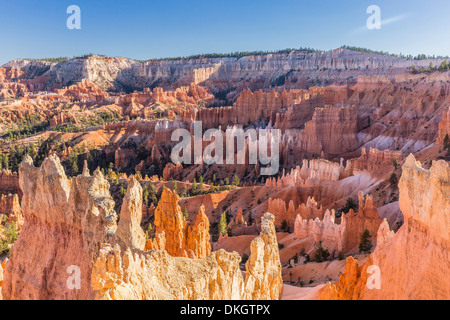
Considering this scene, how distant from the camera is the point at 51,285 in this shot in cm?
1416

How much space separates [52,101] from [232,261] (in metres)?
147

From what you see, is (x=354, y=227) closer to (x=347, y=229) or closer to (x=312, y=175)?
(x=347, y=229)

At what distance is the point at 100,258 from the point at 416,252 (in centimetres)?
1080

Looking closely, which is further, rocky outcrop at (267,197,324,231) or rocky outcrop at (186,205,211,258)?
rocky outcrop at (267,197,324,231)

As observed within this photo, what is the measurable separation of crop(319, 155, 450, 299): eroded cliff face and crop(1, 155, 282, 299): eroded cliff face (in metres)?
3.76

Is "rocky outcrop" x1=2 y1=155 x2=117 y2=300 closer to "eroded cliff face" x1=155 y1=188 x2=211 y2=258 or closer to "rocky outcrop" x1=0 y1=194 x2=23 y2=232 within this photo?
"eroded cliff face" x1=155 y1=188 x2=211 y2=258

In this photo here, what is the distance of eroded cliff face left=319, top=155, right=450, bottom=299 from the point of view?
1237 centimetres

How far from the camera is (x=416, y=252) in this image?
13.5 meters

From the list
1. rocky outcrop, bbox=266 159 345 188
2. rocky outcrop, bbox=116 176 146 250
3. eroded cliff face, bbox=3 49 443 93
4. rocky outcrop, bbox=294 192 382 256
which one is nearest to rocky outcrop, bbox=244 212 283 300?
rocky outcrop, bbox=116 176 146 250

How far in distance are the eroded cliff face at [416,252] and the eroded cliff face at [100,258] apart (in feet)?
12.3

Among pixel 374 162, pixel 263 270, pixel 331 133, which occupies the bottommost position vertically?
pixel 263 270

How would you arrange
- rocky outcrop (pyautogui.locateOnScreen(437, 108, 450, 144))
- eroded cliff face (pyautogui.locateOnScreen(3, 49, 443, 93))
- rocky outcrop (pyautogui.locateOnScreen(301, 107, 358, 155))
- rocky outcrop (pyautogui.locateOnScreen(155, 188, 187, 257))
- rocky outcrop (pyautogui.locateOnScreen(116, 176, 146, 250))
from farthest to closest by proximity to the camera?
eroded cliff face (pyautogui.locateOnScreen(3, 49, 443, 93)) < rocky outcrop (pyautogui.locateOnScreen(301, 107, 358, 155)) < rocky outcrop (pyautogui.locateOnScreen(437, 108, 450, 144)) < rocky outcrop (pyautogui.locateOnScreen(155, 188, 187, 257)) < rocky outcrop (pyautogui.locateOnScreen(116, 176, 146, 250))

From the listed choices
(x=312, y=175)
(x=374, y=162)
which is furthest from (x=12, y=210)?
(x=374, y=162)

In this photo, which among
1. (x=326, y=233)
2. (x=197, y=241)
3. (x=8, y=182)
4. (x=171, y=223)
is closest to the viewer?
(x=171, y=223)
